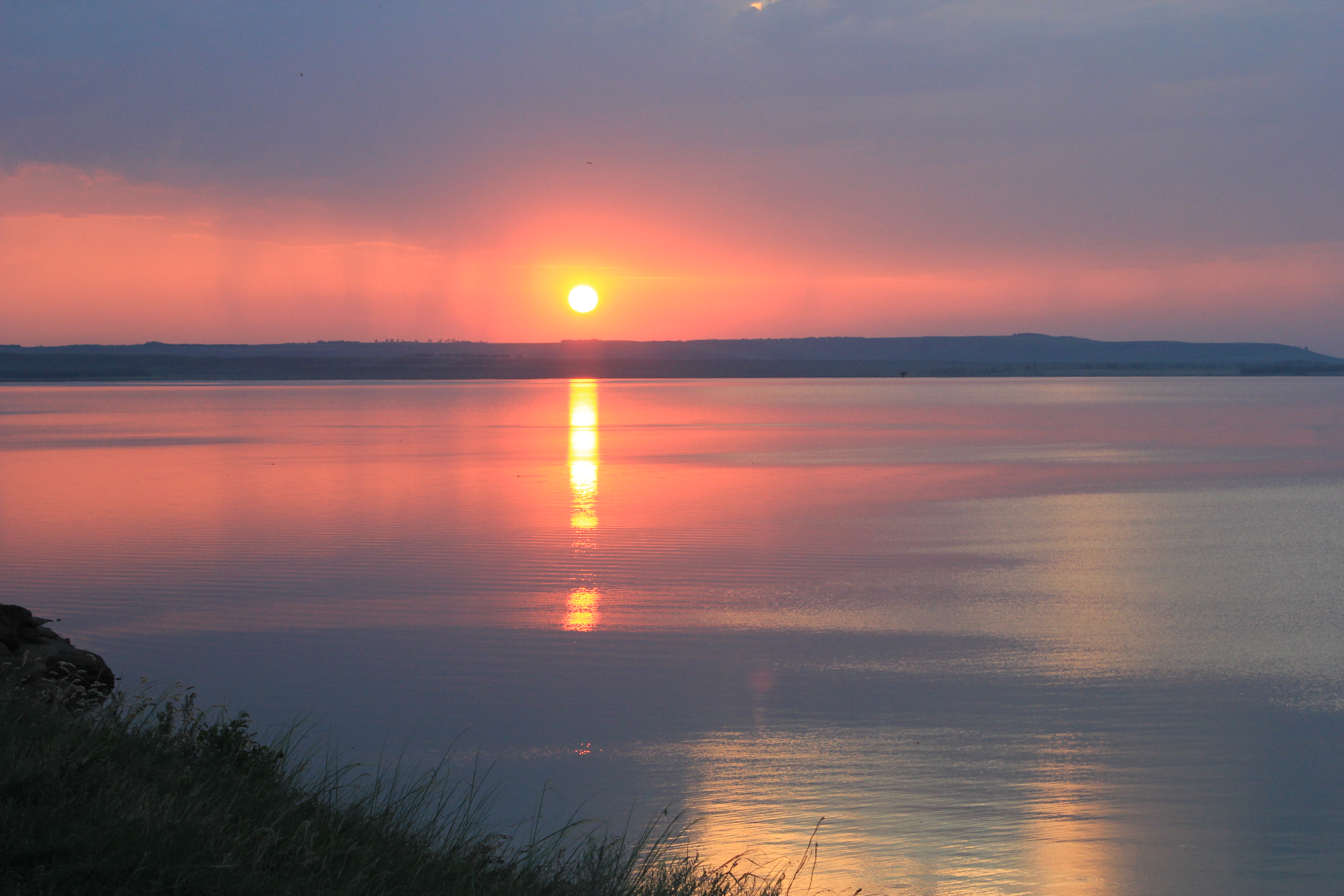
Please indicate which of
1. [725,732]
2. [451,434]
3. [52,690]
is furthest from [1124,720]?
[451,434]

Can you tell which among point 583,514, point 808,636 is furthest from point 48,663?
point 583,514

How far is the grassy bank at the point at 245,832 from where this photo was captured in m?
3.46

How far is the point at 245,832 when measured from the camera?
4031 mm

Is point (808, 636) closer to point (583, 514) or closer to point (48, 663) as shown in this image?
point (48, 663)

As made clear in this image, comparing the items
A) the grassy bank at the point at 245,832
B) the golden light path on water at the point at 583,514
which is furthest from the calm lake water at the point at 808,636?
the grassy bank at the point at 245,832

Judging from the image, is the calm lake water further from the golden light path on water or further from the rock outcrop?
the rock outcrop

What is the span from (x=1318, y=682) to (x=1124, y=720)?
158 centimetres

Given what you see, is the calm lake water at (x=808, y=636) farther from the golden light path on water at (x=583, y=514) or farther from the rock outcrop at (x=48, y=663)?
the rock outcrop at (x=48, y=663)

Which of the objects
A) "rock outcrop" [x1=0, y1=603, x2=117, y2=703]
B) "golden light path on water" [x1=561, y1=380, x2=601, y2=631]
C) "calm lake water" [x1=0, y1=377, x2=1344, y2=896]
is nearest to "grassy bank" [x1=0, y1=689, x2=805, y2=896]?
"rock outcrop" [x1=0, y1=603, x2=117, y2=703]

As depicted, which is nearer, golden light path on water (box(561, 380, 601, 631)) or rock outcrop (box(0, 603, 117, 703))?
rock outcrop (box(0, 603, 117, 703))

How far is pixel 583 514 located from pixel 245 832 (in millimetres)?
10881

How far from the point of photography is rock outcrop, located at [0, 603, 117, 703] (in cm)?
564

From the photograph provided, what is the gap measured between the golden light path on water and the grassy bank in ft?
11.4

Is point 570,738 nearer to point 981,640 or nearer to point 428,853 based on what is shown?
point 428,853
